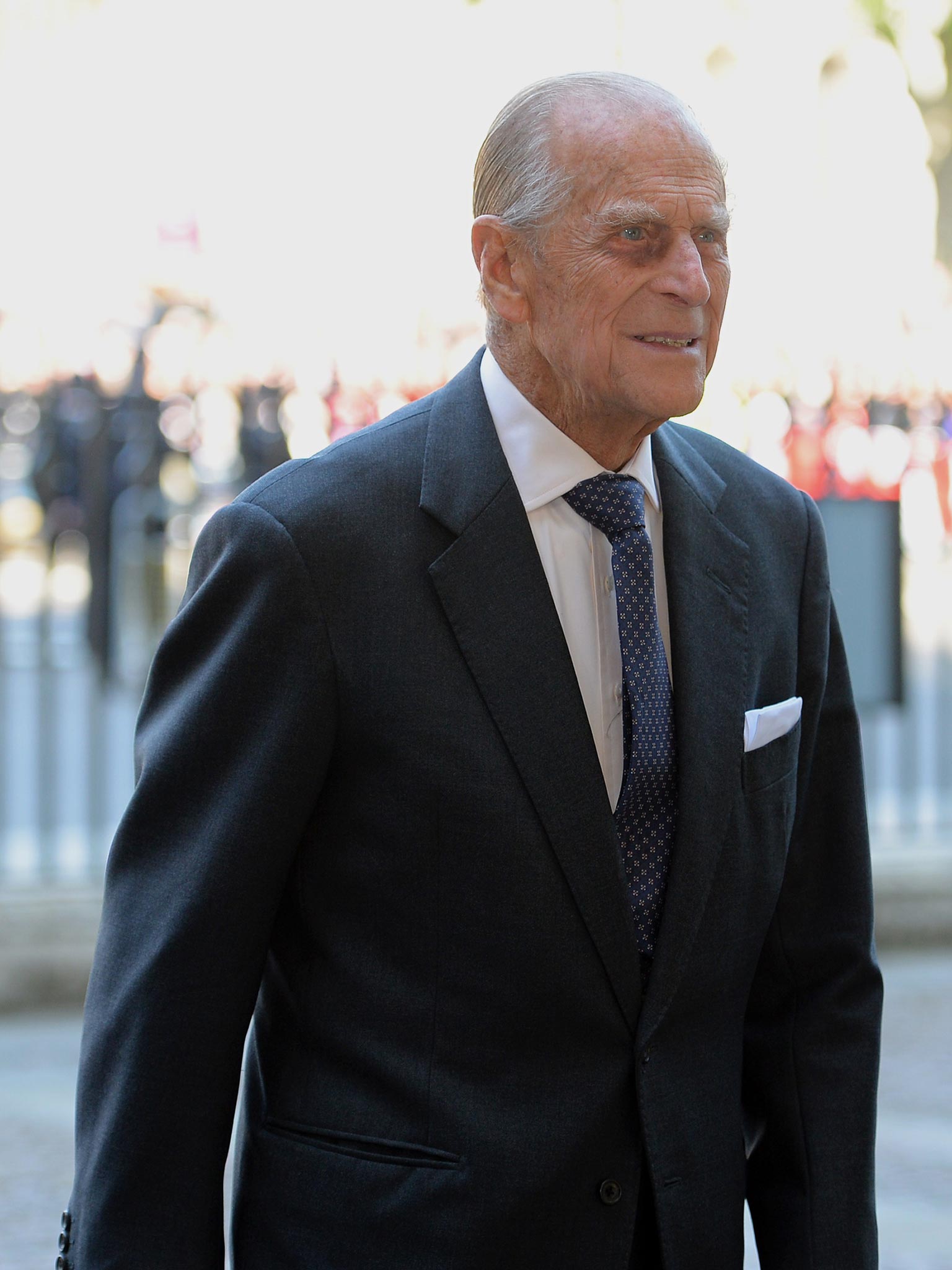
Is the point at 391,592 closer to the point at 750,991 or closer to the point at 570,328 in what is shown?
the point at 570,328

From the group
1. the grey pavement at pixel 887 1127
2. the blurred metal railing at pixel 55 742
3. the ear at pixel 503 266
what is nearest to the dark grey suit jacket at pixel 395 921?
the ear at pixel 503 266

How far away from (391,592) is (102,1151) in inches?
25.3

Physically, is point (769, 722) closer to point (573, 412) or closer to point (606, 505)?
point (606, 505)

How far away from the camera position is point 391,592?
1.75 metres

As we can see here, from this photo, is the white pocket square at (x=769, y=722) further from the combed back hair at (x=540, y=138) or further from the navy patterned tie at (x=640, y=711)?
the combed back hair at (x=540, y=138)

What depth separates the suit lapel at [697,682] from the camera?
176 centimetres

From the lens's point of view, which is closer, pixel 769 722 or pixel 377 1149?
pixel 377 1149

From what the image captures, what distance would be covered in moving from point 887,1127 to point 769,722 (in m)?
3.00

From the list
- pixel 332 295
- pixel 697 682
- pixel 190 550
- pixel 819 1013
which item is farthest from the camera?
pixel 332 295

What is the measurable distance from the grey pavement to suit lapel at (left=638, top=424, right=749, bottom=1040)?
209 cm

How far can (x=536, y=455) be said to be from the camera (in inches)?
72.8

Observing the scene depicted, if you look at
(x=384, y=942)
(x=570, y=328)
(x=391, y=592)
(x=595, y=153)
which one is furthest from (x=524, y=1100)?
(x=595, y=153)

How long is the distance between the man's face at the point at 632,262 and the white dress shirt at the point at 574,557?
82 mm

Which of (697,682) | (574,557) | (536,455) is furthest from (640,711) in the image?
(536,455)
